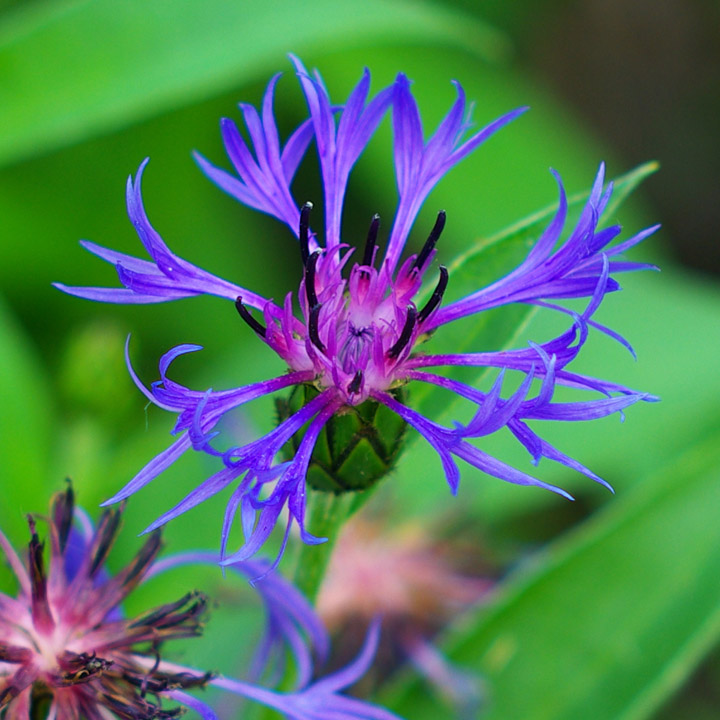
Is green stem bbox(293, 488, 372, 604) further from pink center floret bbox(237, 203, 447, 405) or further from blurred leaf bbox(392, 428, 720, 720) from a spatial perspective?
blurred leaf bbox(392, 428, 720, 720)

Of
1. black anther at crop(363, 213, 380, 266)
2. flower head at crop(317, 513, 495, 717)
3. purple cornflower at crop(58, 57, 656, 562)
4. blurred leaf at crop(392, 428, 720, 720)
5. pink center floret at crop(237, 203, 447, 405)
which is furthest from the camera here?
flower head at crop(317, 513, 495, 717)

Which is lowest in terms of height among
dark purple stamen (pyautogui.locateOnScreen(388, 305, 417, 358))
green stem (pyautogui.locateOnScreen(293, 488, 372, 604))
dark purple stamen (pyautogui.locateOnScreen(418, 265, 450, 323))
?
green stem (pyautogui.locateOnScreen(293, 488, 372, 604))

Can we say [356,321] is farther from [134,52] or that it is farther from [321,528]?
[134,52]

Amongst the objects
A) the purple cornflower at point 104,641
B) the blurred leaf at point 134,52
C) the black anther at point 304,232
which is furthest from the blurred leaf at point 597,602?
→ the blurred leaf at point 134,52

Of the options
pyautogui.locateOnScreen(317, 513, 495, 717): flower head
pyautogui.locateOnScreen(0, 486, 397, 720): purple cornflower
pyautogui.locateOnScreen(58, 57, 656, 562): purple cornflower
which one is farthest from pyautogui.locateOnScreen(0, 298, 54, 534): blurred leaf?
pyautogui.locateOnScreen(58, 57, 656, 562): purple cornflower

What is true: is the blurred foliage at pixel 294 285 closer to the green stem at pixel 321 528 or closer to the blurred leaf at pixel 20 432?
the blurred leaf at pixel 20 432

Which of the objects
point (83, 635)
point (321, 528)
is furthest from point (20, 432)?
point (321, 528)
